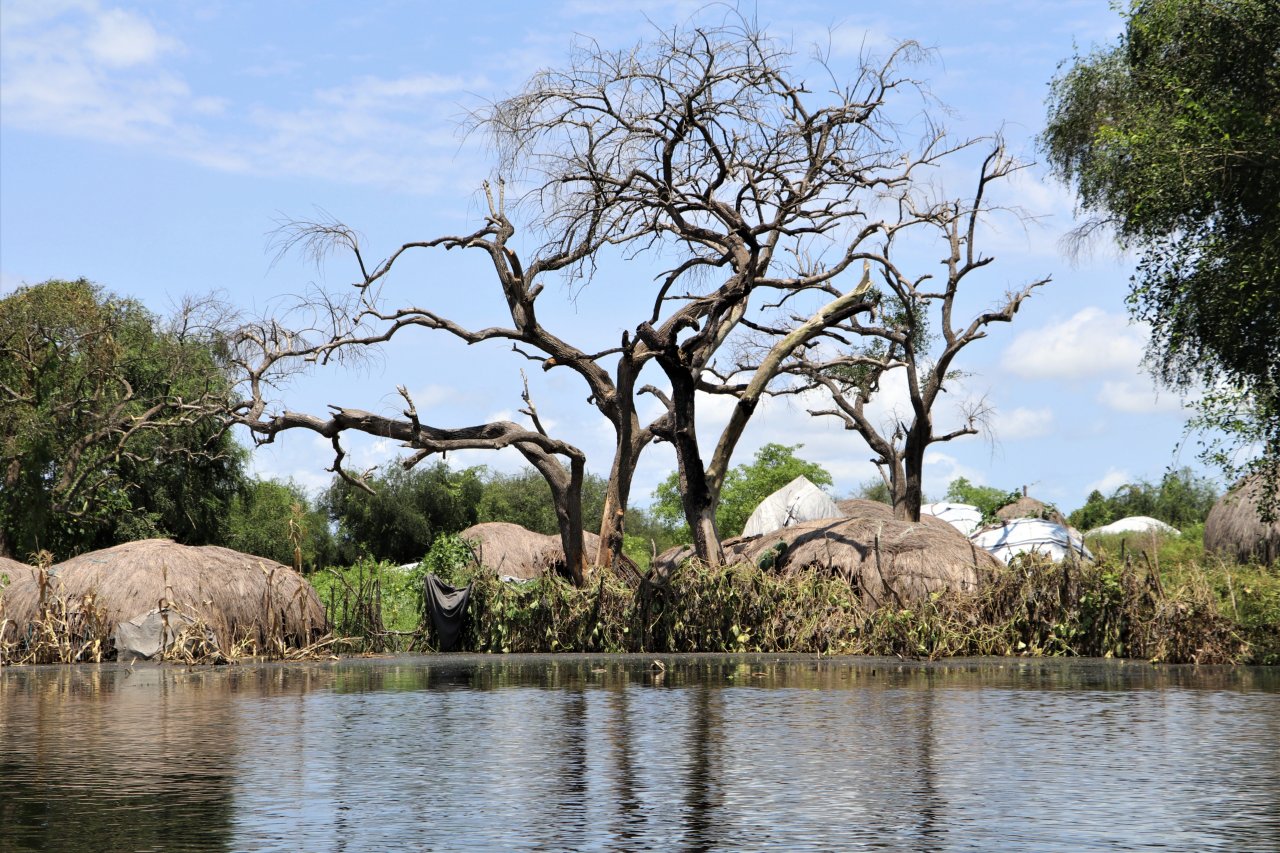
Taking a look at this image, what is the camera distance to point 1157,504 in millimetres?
73375

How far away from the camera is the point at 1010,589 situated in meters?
26.0

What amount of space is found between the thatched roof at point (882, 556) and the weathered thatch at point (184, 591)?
29.4 ft

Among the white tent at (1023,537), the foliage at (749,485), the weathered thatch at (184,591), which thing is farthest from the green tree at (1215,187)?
the foliage at (749,485)

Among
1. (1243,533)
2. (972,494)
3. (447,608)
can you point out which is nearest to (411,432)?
(447,608)

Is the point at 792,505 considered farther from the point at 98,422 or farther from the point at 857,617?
the point at 98,422

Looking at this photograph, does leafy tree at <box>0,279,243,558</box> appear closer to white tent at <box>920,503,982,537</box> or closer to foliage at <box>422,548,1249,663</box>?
foliage at <box>422,548,1249,663</box>

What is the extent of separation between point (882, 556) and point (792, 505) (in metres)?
15.2

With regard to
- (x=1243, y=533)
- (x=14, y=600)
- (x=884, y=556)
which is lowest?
(x=14, y=600)

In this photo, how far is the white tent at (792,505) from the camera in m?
43.7

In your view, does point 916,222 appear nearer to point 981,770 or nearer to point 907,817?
point 981,770

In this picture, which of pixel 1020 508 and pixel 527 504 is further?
pixel 527 504

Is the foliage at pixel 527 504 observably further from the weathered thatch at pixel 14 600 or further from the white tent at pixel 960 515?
the weathered thatch at pixel 14 600

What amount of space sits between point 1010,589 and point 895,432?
44.3 ft

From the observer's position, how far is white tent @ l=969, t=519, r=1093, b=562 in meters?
34.1
